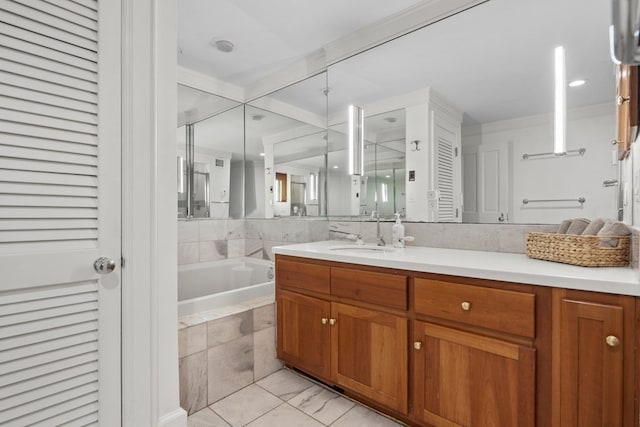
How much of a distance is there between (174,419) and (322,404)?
2.57 feet

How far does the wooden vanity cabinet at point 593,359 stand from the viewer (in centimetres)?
104

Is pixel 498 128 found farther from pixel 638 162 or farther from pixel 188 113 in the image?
pixel 188 113

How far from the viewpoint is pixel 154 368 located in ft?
4.69

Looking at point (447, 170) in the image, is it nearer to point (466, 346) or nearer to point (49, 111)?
point (466, 346)

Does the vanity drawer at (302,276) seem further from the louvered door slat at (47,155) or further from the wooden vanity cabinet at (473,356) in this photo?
the louvered door slat at (47,155)

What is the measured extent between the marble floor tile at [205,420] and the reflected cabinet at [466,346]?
0.55 meters

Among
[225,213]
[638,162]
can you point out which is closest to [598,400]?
[638,162]

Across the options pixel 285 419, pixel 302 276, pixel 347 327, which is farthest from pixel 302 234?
pixel 285 419

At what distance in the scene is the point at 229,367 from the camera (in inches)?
76.3

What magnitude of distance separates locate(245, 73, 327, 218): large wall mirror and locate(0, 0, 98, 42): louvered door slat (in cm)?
179

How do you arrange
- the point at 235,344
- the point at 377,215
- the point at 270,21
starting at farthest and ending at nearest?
the point at 377,215 < the point at 270,21 < the point at 235,344

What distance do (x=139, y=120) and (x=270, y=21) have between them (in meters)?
1.35

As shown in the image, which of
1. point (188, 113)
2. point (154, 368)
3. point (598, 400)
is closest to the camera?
point (598, 400)

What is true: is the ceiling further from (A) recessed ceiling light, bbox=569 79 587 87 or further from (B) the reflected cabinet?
(B) the reflected cabinet
